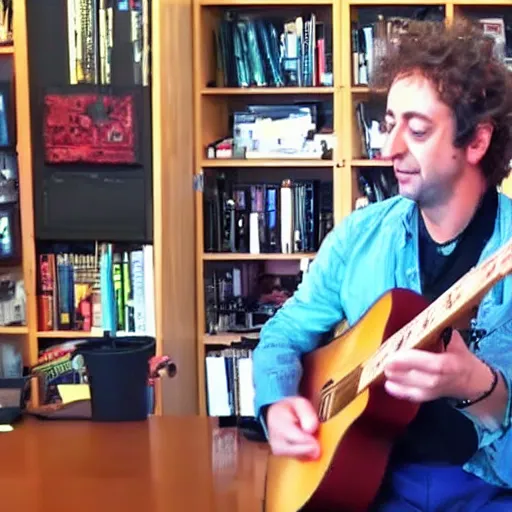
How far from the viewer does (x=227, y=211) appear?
353 centimetres

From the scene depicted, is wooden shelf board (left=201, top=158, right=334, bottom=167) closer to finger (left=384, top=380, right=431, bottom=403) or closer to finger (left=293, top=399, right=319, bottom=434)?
finger (left=293, top=399, right=319, bottom=434)

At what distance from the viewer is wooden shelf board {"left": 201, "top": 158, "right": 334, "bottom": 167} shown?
342 centimetres

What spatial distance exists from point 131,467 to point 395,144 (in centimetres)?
60

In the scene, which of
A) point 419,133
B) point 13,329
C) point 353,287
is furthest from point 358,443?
point 13,329

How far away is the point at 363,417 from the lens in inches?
49.7

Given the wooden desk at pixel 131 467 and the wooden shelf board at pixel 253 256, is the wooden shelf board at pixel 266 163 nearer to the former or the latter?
the wooden shelf board at pixel 253 256

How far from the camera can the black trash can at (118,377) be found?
1.65 m

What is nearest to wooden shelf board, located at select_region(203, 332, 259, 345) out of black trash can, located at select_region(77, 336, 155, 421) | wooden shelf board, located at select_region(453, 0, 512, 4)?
wooden shelf board, located at select_region(453, 0, 512, 4)

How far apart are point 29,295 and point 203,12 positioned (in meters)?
1.17

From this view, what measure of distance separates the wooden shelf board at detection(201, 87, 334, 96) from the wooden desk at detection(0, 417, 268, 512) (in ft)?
6.19

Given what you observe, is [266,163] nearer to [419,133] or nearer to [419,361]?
[419,133]

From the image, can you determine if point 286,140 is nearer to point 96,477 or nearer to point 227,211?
point 227,211

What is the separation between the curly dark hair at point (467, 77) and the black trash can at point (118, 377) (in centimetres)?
59

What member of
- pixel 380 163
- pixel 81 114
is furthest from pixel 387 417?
pixel 380 163
